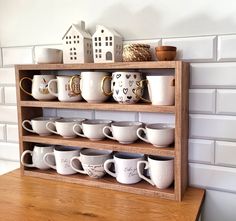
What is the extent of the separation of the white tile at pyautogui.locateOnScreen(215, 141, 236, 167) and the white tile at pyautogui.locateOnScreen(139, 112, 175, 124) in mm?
154

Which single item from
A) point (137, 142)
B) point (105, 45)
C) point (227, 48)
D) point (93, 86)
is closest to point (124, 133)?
point (137, 142)

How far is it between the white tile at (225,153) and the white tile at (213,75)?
0.17 m

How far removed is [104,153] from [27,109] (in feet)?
1.04

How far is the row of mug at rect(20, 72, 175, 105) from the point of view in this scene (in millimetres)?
775

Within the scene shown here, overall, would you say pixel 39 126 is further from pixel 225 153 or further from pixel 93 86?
pixel 225 153

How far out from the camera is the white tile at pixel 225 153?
0.82 metres

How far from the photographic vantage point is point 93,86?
2.79 feet

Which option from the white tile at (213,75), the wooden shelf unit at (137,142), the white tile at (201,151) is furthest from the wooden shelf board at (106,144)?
the white tile at (213,75)

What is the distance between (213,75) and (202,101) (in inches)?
3.2

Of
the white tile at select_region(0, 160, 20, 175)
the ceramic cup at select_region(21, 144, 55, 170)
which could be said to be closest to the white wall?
the ceramic cup at select_region(21, 144, 55, 170)

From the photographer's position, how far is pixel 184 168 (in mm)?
828

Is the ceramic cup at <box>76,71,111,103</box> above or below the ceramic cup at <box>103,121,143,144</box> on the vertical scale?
above

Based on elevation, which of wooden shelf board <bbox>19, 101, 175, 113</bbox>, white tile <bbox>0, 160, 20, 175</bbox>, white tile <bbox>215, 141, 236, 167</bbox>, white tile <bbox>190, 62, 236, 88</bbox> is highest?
white tile <bbox>190, 62, 236, 88</bbox>

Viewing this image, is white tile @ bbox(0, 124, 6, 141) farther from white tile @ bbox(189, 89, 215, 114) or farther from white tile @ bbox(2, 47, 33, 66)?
white tile @ bbox(189, 89, 215, 114)
